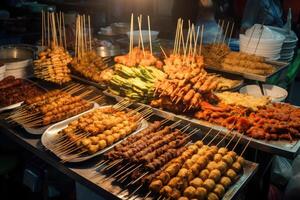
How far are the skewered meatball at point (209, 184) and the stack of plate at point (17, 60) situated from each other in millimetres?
3936

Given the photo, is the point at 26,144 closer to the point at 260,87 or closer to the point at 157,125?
the point at 157,125

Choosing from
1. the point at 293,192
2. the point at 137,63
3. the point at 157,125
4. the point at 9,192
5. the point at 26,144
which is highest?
the point at 137,63

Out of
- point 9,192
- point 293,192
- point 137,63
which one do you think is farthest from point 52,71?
point 293,192

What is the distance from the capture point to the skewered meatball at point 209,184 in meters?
2.73

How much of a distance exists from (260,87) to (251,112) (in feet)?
4.62

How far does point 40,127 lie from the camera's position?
3818 mm

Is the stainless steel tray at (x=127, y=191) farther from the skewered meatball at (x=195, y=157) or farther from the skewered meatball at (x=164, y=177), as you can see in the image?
the skewered meatball at (x=195, y=157)

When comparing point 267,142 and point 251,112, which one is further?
point 251,112

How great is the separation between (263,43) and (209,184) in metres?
3.82

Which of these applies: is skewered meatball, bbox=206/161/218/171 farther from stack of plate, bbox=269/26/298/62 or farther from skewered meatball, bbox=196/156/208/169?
stack of plate, bbox=269/26/298/62

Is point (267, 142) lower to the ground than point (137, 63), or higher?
lower

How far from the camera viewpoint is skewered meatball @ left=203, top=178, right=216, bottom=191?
2.73 meters

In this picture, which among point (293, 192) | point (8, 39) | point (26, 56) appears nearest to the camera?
point (293, 192)

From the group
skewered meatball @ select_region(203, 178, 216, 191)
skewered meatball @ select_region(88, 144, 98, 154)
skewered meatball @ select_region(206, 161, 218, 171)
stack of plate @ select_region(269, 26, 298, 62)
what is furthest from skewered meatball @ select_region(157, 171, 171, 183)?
stack of plate @ select_region(269, 26, 298, 62)
